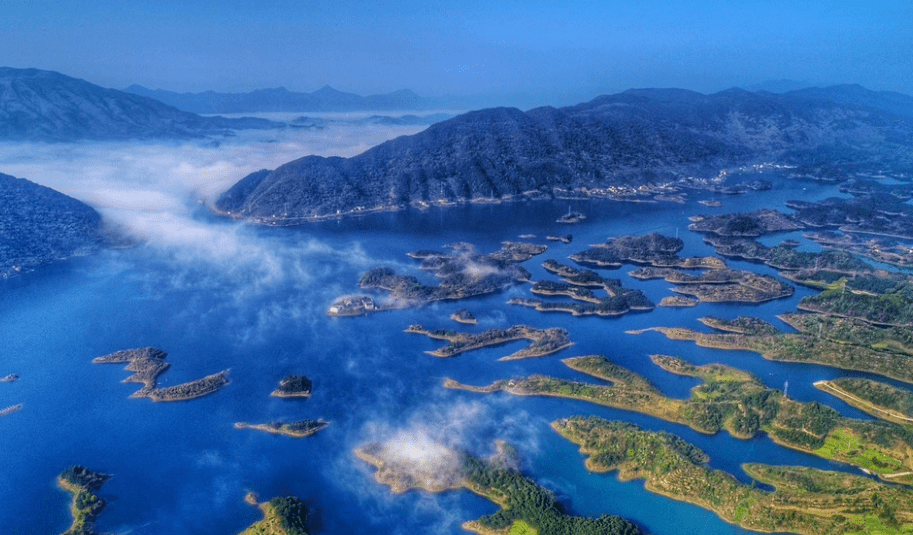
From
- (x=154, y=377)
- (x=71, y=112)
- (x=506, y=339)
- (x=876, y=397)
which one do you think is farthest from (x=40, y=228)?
(x=71, y=112)

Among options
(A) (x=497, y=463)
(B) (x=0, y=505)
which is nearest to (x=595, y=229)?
(A) (x=497, y=463)

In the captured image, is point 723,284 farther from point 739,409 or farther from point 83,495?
point 83,495

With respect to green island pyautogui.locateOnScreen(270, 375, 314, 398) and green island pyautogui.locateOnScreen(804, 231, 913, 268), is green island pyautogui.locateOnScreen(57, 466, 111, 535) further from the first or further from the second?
green island pyautogui.locateOnScreen(804, 231, 913, 268)

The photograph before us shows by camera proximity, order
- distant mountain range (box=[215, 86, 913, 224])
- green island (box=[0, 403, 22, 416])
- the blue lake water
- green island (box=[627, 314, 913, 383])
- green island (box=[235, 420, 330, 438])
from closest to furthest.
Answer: the blue lake water
green island (box=[235, 420, 330, 438])
green island (box=[0, 403, 22, 416])
green island (box=[627, 314, 913, 383])
distant mountain range (box=[215, 86, 913, 224])

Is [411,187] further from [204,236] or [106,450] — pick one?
[106,450]

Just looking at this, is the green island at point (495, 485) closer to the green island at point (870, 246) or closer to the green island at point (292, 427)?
the green island at point (292, 427)

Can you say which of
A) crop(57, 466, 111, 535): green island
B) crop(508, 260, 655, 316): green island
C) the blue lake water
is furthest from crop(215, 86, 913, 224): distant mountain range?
crop(57, 466, 111, 535): green island
